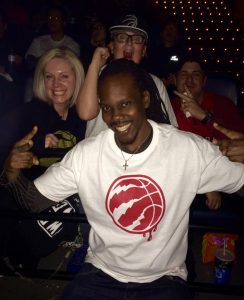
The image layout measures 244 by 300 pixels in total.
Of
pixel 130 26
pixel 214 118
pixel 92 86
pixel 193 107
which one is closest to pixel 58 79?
pixel 92 86

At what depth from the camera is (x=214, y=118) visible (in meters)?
2.91

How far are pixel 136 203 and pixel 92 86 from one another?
0.94 meters

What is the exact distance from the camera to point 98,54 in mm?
2244

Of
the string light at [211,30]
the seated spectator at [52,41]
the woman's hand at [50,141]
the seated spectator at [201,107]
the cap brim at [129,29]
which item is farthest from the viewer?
the string light at [211,30]

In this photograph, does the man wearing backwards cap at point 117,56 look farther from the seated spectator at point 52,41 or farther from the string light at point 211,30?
the string light at point 211,30

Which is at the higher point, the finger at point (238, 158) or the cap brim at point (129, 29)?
the cap brim at point (129, 29)

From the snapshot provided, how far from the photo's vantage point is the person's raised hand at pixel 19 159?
1.67 m

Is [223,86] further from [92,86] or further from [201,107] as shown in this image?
[92,86]

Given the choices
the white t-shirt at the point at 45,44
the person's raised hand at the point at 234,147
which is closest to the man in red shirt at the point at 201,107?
the person's raised hand at the point at 234,147

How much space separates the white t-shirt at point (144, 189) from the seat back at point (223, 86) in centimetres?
193

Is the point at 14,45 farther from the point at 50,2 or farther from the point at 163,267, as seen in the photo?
the point at 163,267

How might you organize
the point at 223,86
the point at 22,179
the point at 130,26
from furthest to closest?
the point at 223,86, the point at 130,26, the point at 22,179

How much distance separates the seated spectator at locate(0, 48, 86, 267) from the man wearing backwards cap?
269 millimetres

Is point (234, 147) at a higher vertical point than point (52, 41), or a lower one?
lower
